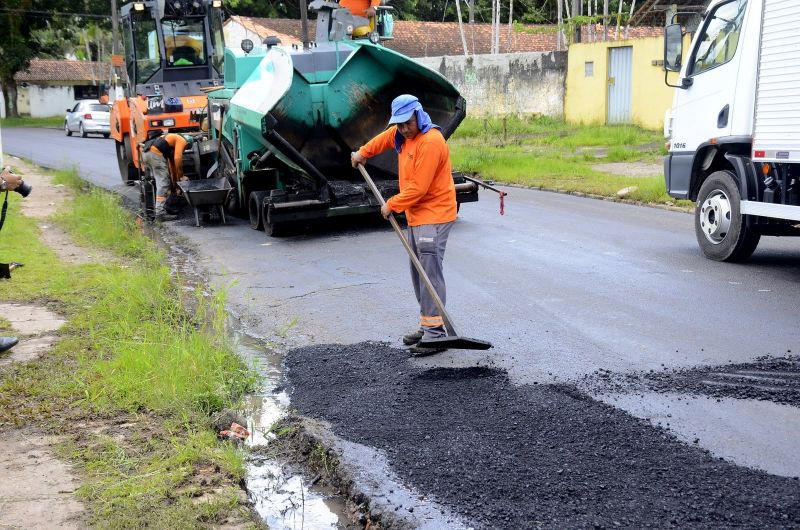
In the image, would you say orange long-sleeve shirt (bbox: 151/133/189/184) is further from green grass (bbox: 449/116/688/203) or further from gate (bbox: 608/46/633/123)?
gate (bbox: 608/46/633/123)

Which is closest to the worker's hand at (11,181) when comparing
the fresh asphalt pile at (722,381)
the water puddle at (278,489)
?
the water puddle at (278,489)

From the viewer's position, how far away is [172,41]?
15.3m

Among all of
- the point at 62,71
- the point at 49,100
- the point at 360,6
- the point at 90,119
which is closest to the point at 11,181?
the point at 360,6

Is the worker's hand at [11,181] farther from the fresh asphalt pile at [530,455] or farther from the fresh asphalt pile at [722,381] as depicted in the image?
the fresh asphalt pile at [722,381]

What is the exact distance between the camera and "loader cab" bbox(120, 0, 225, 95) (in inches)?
587

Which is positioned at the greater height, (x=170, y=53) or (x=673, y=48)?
(x=170, y=53)

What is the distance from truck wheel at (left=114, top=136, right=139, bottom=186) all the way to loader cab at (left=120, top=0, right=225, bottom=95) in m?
1.21

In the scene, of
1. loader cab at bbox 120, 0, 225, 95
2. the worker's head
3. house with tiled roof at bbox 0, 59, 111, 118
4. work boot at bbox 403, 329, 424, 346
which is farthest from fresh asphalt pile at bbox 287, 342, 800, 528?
house with tiled roof at bbox 0, 59, 111, 118

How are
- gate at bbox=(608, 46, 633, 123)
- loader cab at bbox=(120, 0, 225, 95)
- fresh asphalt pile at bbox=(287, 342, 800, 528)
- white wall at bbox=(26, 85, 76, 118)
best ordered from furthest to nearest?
white wall at bbox=(26, 85, 76, 118) → gate at bbox=(608, 46, 633, 123) → loader cab at bbox=(120, 0, 225, 95) → fresh asphalt pile at bbox=(287, 342, 800, 528)

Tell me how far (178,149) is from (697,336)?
8.66 metres

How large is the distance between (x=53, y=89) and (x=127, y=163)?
52.3m

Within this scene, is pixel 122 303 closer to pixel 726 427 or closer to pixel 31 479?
pixel 31 479

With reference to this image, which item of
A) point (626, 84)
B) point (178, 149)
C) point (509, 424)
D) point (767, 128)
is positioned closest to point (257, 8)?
point (626, 84)

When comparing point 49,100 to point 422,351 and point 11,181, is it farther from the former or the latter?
point 422,351
